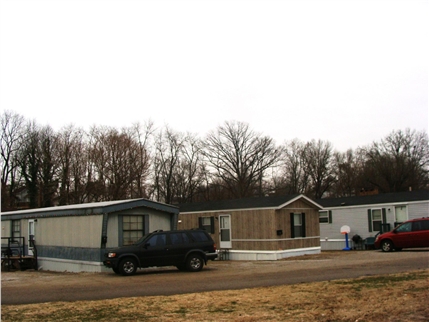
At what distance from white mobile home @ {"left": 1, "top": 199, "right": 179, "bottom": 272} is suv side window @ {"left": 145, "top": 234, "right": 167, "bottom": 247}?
2.82 metres

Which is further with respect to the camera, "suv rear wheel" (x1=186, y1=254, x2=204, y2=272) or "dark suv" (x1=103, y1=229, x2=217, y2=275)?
"suv rear wheel" (x1=186, y1=254, x2=204, y2=272)

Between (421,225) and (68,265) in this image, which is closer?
(68,265)

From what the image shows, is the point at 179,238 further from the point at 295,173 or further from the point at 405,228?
the point at 295,173

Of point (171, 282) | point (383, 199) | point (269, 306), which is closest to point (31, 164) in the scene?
point (383, 199)

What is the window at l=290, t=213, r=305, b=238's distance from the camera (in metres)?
27.2

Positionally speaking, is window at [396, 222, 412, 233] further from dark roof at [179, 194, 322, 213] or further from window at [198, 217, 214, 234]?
window at [198, 217, 214, 234]

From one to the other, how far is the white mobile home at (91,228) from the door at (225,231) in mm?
5126

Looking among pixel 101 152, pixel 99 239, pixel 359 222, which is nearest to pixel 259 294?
pixel 99 239

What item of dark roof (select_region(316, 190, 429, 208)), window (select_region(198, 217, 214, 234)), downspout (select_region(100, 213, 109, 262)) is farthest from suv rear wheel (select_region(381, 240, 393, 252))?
downspout (select_region(100, 213, 109, 262))

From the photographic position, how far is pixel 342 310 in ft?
31.2

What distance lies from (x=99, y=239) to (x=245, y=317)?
44.0 feet

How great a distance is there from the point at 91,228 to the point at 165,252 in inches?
169

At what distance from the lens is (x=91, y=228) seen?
22125mm

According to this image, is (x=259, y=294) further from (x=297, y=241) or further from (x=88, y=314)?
(x=297, y=241)
